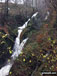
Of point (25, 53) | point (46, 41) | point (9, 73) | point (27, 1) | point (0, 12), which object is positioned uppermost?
point (27, 1)

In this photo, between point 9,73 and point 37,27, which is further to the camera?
point 37,27

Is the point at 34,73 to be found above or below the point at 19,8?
below

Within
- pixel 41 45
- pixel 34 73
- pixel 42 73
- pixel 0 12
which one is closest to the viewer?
pixel 42 73

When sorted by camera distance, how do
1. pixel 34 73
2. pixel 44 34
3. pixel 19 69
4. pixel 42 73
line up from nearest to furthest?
pixel 42 73 → pixel 34 73 → pixel 19 69 → pixel 44 34

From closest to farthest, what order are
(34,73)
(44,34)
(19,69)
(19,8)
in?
(34,73)
(19,69)
(44,34)
(19,8)

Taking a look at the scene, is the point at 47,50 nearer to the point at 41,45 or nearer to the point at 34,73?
the point at 41,45

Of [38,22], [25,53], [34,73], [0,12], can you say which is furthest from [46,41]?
[0,12]

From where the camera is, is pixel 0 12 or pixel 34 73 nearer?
pixel 34 73

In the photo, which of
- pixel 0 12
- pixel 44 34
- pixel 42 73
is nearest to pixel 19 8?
pixel 0 12

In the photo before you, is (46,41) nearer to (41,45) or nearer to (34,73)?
(41,45)
